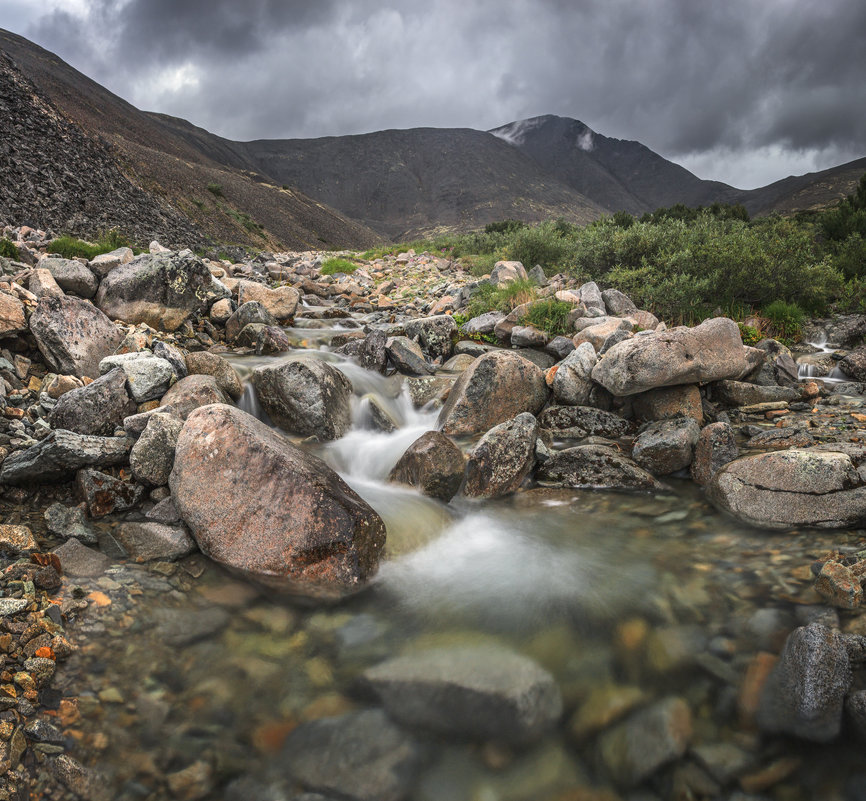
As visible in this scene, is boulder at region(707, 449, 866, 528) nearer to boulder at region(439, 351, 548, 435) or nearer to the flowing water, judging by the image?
the flowing water

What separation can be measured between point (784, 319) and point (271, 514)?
403 inches

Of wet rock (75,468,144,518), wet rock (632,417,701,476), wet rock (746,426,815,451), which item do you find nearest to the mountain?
wet rock (75,468,144,518)

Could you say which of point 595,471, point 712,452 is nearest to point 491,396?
point 595,471

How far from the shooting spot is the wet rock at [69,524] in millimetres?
3363

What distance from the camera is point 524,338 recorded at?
823 centimetres

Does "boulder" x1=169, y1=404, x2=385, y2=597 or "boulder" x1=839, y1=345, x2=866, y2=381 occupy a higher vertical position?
"boulder" x1=839, y1=345, x2=866, y2=381

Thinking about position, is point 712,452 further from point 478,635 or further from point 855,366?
point 855,366

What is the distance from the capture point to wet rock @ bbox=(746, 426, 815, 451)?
504cm

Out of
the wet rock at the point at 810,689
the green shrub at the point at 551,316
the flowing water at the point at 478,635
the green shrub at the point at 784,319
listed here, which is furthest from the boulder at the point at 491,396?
the green shrub at the point at 784,319

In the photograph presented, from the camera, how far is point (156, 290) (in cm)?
721

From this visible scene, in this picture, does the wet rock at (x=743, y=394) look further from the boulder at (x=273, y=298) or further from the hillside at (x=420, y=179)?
the hillside at (x=420, y=179)

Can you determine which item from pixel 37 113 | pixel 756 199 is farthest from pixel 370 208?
pixel 37 113

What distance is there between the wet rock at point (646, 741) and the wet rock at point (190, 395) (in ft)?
13.6

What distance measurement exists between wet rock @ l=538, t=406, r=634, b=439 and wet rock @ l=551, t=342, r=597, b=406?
0.56ft
